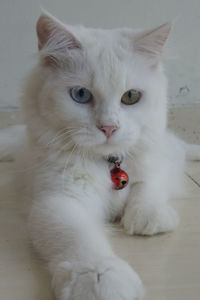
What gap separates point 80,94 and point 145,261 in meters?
0.67

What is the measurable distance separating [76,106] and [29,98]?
0.29 m

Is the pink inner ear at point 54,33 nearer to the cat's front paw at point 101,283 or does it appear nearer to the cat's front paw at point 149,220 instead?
the cat's front paw at point 149,220

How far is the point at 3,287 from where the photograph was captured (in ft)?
3.17

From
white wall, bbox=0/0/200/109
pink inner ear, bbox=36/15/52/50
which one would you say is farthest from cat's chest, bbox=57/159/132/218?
white wall, bbox=0/0/200/109

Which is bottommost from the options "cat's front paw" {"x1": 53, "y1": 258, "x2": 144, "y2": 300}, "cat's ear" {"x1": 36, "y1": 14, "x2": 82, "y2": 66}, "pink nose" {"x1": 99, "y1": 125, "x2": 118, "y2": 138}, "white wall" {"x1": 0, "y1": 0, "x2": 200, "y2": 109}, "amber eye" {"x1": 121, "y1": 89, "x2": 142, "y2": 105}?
"cat's front paw" {"x1": 53, "y1": 258, "x2": 144, "y2": 300}

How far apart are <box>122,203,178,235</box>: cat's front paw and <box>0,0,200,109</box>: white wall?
1.58 metres

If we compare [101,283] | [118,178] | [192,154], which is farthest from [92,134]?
[192,154]

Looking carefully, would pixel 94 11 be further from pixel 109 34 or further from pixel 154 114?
pixel 154 114

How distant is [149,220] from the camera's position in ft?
4.04

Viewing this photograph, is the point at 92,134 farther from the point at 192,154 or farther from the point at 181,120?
the point at 181,120

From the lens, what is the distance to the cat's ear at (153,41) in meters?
1.26

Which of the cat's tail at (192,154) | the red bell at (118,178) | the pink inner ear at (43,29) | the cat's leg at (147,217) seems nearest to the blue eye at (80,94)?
the pink inner ear at (43,29)

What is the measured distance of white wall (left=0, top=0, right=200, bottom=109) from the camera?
246 centimetres

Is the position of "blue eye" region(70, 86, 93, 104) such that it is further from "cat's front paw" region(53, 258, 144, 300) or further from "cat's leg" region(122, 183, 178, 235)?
"cat's front paw" region(53, 258, 144, 300)
